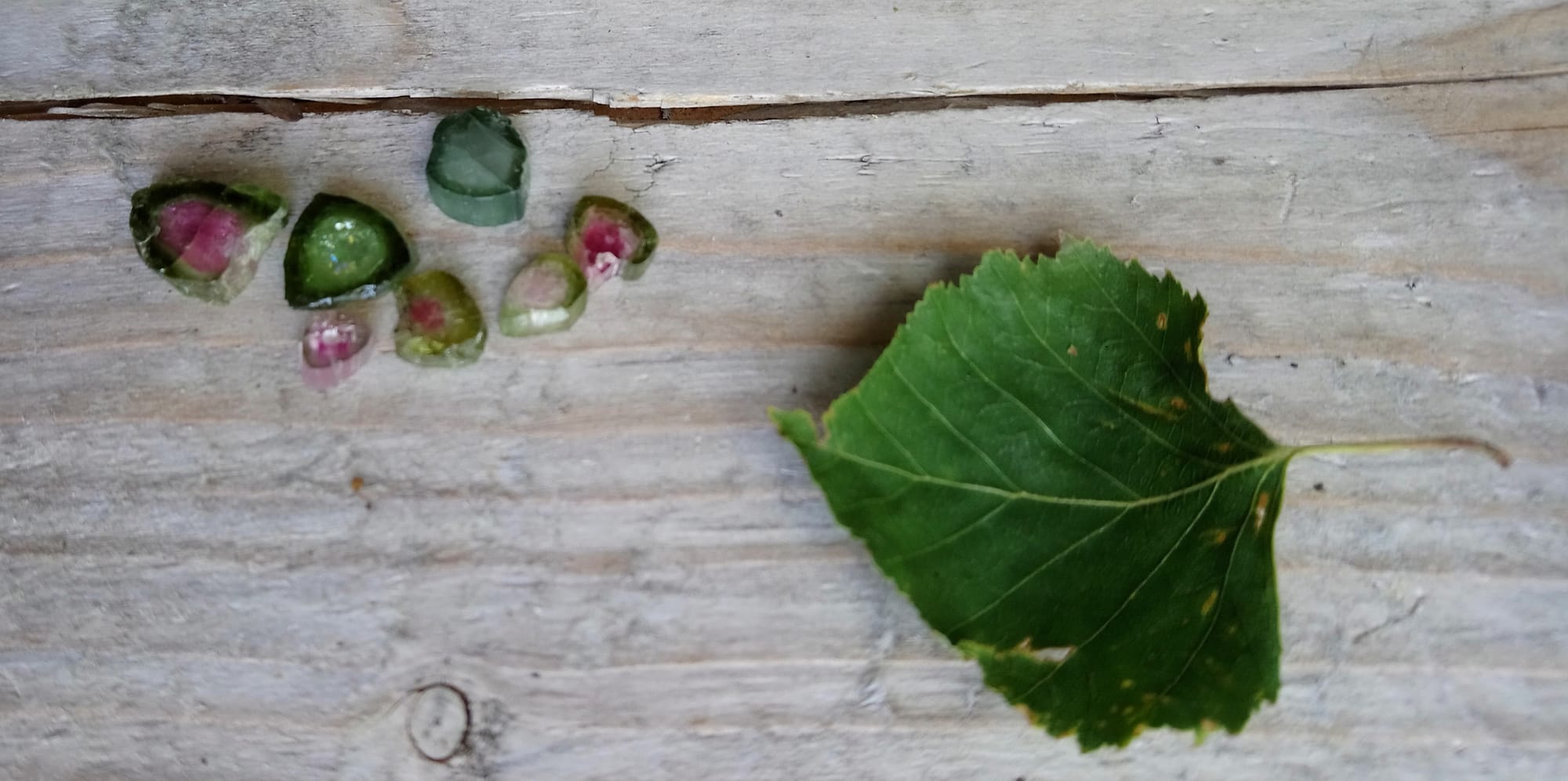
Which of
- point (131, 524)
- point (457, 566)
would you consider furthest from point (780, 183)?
point (131, 524)

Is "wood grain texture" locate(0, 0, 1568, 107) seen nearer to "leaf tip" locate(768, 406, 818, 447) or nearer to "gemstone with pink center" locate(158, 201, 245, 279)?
"gemstone with pink center" locate(158, 201, 245, 279)

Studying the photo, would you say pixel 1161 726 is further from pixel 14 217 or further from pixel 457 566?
pixel 14 217

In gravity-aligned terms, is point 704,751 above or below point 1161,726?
below

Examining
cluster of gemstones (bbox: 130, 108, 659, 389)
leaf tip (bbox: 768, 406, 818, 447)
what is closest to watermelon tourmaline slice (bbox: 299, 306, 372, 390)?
cluster of gemstones (bbox: 130, 108, 659, 389)

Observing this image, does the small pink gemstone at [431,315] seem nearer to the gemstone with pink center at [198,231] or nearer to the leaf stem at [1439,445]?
the gemstone with pink center at [198,231]

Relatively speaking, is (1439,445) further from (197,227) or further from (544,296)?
(197,227)

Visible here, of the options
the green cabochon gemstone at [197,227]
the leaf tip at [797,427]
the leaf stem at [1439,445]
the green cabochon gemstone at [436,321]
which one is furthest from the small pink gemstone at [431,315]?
the leaf stem at [1439,445]
